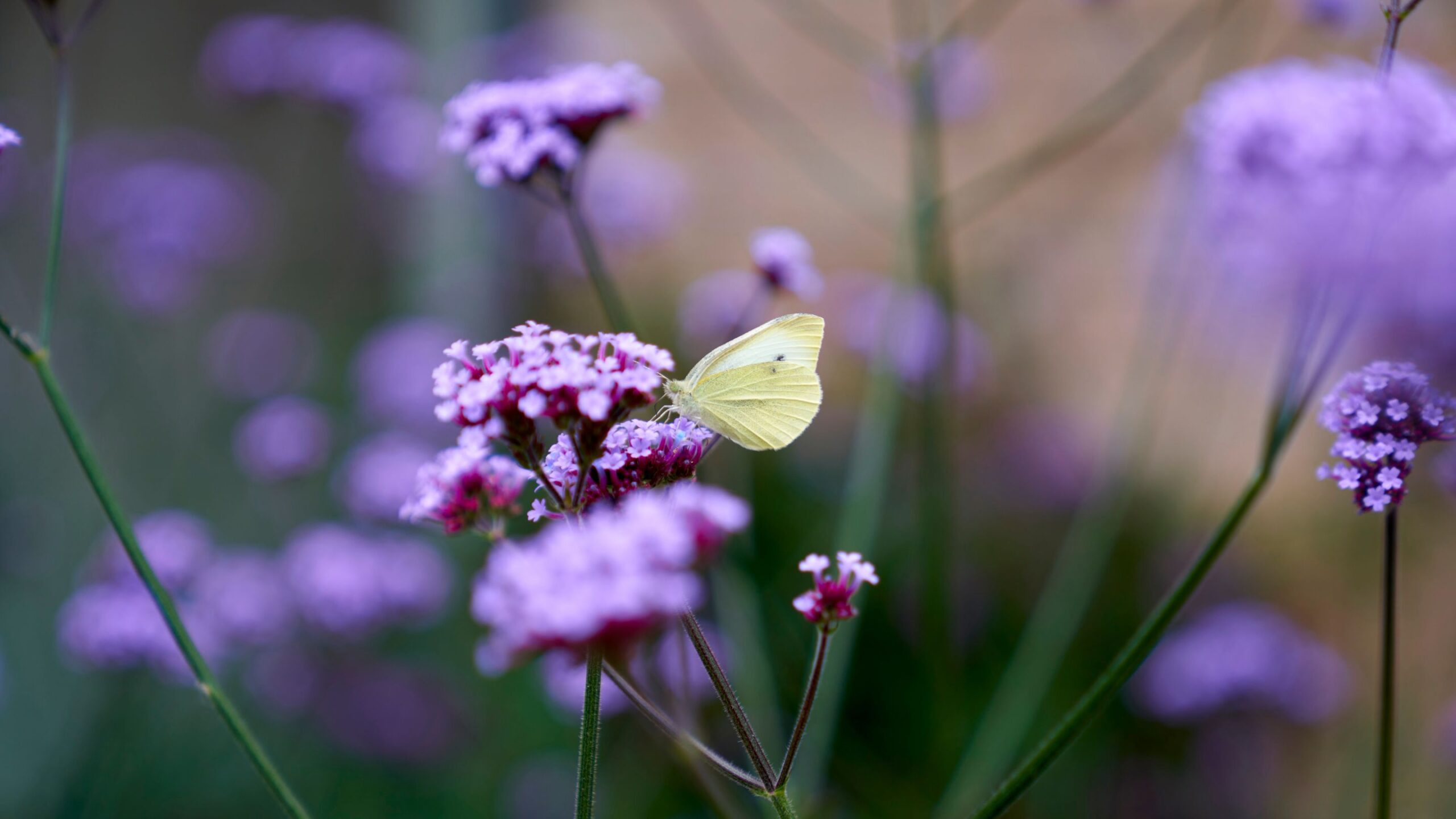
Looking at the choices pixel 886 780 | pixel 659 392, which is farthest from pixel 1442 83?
pixel 886 780

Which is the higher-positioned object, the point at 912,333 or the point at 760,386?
the point at 912,333

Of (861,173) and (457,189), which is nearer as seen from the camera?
(861,173)

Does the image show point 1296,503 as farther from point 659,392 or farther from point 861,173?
point 659,392

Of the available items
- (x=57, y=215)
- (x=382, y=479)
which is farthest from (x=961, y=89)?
(x=57, y=215)

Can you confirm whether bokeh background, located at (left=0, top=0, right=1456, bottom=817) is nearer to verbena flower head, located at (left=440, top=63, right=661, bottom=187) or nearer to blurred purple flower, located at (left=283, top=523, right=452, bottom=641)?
blurred purple flower, located at (left=283, top=523, right=452, bottom=641)

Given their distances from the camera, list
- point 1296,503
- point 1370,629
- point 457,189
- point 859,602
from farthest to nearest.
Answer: point 457,189
point 1296,503
point 1370,629
point 859,602

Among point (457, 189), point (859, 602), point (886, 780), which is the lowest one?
point (886, 780)

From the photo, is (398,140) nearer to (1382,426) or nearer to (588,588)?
(588,588)
